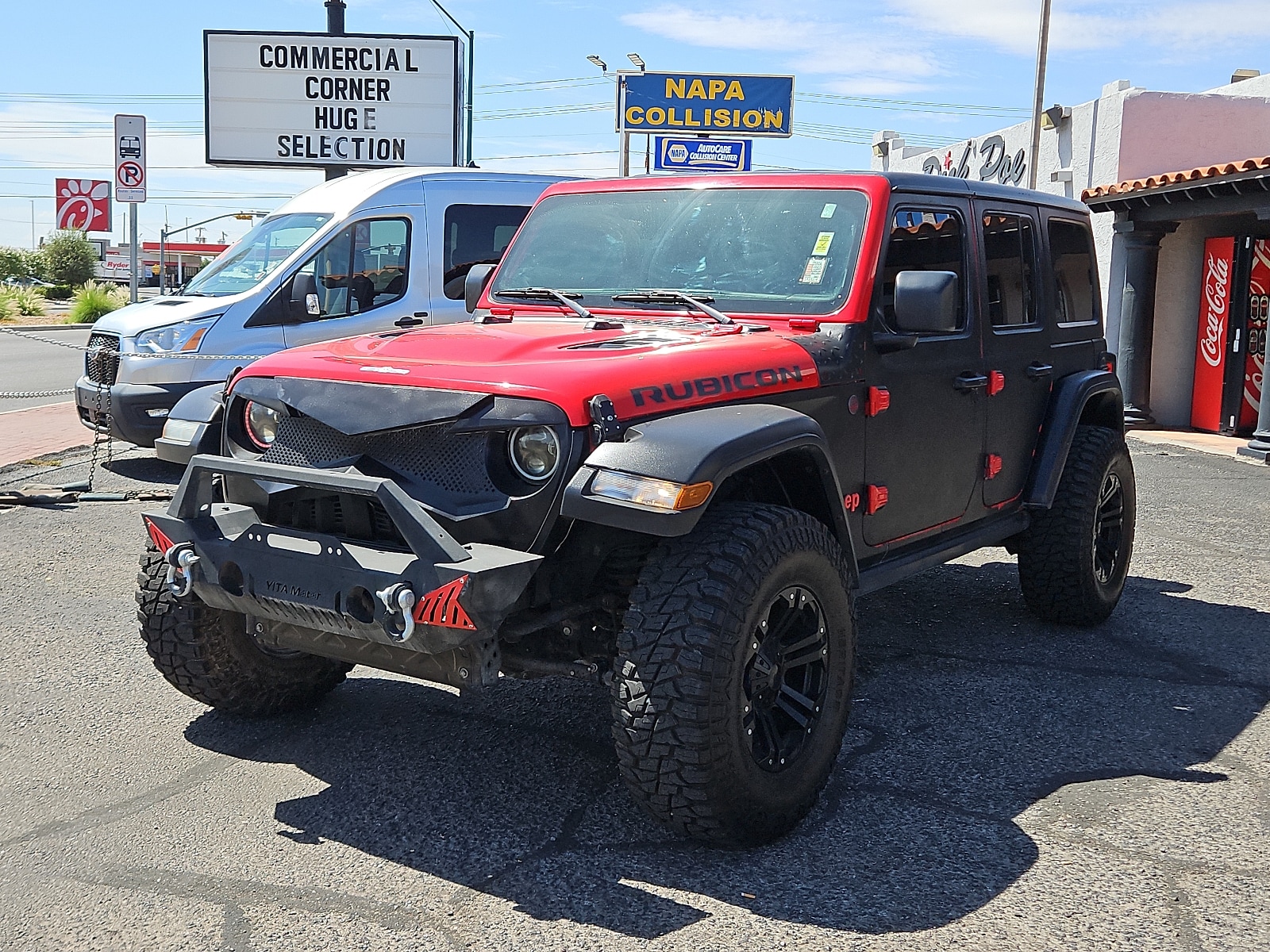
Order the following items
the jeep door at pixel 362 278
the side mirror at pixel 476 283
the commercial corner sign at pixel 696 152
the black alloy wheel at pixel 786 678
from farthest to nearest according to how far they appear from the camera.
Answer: the commercial corner sign at pixel 696 152 < the jeep door at pixel 362 278 < the side mirror at pixel 476 283 < the black alloy wheel at pixel 786 678

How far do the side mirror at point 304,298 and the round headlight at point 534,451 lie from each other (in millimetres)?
7090

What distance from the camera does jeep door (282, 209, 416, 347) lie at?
10.2m

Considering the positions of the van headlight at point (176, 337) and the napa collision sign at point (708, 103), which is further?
the napa collision sign at point (708, 103)

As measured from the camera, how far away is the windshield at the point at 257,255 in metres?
10.5

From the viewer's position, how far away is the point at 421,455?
3520mm

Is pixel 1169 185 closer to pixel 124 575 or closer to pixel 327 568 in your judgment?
pixel 124 575

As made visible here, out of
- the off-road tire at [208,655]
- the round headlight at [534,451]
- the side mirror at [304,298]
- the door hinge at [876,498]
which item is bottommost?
the off-road tire at [208,655]

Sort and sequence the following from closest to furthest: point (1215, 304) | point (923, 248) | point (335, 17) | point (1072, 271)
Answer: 1. point (923, 248)
2. point (1072, 271)
3. point (1215, 304)
4. point (335, 17)

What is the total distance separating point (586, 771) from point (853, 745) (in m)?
0.92

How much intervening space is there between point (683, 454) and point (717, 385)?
52cm

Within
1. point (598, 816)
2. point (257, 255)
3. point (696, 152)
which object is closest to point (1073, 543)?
point (598, 816)

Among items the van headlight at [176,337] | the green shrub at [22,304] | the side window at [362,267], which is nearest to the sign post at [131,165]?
the van headlight at [176,337]

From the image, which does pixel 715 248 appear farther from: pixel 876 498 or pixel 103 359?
pixel 103 359

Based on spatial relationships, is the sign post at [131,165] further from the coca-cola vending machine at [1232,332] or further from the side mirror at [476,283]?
the coca-cola vending machine at [1232,332]
